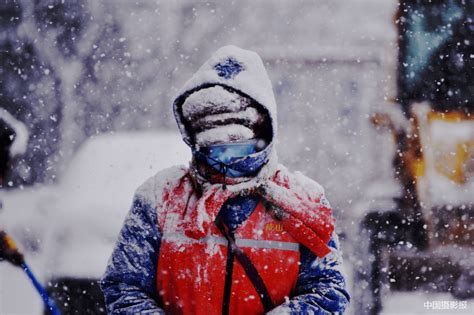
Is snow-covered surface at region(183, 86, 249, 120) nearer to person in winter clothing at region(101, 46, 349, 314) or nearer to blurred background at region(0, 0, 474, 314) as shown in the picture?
person in winter clothing at region(101, 46, 349, 314)

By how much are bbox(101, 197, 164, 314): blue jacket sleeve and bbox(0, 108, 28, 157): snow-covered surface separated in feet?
8.17

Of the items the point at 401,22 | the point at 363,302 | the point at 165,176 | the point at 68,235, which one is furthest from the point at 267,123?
the point at 401,22

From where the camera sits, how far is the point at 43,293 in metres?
2.76

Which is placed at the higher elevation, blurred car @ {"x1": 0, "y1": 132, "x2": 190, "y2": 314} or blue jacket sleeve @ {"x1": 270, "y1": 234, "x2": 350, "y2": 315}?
blurred car @ {"x1": 0, "y1": 132, "x2": 190, "y2": 314}

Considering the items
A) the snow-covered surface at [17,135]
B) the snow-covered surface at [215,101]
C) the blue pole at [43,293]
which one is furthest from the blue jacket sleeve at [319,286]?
the snow-covered surface at [17,135]

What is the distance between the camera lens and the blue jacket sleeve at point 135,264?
3.86ft

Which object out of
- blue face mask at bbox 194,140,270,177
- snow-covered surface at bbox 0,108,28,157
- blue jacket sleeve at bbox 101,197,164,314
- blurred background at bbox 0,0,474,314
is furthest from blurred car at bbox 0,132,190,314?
blue face mask at bbox 194,140,270,177

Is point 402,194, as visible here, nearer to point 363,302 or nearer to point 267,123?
point 363,302

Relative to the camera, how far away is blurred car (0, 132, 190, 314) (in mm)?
2348

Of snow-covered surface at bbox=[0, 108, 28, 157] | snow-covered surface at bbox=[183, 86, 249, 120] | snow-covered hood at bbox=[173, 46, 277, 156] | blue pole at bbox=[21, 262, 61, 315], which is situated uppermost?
snow-covered surface at bbox=[0, 108, 28, 157]

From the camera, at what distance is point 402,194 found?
3.16m

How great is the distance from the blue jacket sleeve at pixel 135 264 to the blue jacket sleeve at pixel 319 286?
352mm

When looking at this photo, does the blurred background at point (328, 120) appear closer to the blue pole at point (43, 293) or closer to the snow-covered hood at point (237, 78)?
the blue pole at point (43, 293)

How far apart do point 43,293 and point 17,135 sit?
1.24 m
